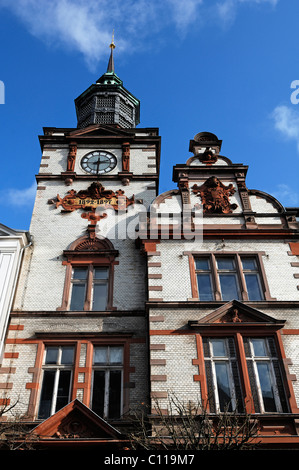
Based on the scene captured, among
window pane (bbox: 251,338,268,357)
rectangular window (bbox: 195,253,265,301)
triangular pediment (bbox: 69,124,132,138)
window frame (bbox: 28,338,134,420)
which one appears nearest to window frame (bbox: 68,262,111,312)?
window frame (bbox: 28,338,134,420)

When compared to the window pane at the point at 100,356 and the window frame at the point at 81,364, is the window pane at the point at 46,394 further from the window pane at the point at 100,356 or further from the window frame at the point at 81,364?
the window pane at the point at 100,356

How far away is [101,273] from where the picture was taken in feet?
60.8

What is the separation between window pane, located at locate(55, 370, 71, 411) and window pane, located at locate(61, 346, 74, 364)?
1.18 ft

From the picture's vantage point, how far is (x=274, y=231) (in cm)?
1830

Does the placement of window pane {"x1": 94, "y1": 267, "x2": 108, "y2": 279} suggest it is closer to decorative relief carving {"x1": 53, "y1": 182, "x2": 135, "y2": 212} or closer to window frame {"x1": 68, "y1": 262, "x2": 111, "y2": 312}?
window frame {"x1": 68, "y1": 262, "x2": 111, "y2": 312}

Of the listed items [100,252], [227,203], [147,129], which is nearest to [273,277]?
[227,203]

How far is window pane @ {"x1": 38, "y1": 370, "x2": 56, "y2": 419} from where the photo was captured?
1464 centimetres

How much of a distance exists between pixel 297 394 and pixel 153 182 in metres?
11.7

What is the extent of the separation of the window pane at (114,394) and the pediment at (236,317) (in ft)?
9.60

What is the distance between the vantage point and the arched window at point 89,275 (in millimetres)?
17438

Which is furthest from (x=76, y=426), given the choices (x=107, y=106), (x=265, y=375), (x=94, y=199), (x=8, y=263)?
(x=107, y=106)

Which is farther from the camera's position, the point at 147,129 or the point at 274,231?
the point at 147,129
